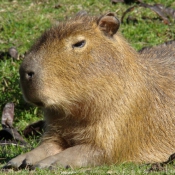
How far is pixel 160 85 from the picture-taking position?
250 inches

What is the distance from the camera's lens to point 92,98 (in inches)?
227

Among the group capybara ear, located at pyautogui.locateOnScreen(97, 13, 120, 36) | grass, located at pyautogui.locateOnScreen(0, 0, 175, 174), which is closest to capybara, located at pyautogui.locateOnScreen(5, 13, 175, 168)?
capybara ear, located at pyautogui.locateOnScreen(97, 13, 120, 36)

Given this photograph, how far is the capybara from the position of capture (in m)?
5.65

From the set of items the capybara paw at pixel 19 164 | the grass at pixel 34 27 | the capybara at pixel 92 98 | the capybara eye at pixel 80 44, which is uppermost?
the capybara eye at pixel 80 44

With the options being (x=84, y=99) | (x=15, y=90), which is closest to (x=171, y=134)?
(x=84, y=99)

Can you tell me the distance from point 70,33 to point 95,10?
4.69 meters

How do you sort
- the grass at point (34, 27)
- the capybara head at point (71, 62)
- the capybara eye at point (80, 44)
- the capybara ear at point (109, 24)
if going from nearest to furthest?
the capybara head at point (71, 62) < the capybara eye at point (80, 44) < the capybara ear at point (109, 24) < the grass at point (34, 27)

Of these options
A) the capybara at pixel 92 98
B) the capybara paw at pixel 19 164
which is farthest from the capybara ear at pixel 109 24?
the capybara paw at pixel 19 164

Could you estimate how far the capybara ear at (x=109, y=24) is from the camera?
19.4ft

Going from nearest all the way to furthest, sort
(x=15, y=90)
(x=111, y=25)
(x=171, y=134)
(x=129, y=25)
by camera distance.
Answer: (x=111, y=25), (x=171, y=134), (x=15, y=90), (x=129, y=25)

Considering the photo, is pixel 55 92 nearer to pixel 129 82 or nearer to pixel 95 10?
pixel 129 82

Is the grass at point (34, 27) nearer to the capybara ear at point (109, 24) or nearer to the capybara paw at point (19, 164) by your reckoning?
the capybara paw at point (19, 164)

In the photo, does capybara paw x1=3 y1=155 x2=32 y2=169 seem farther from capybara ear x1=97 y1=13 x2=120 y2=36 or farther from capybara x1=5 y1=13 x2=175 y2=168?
capybara ear x1=97 y1=13 x2=120 y2=36

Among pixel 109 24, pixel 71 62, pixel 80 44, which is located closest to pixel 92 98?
pixel 71 62
